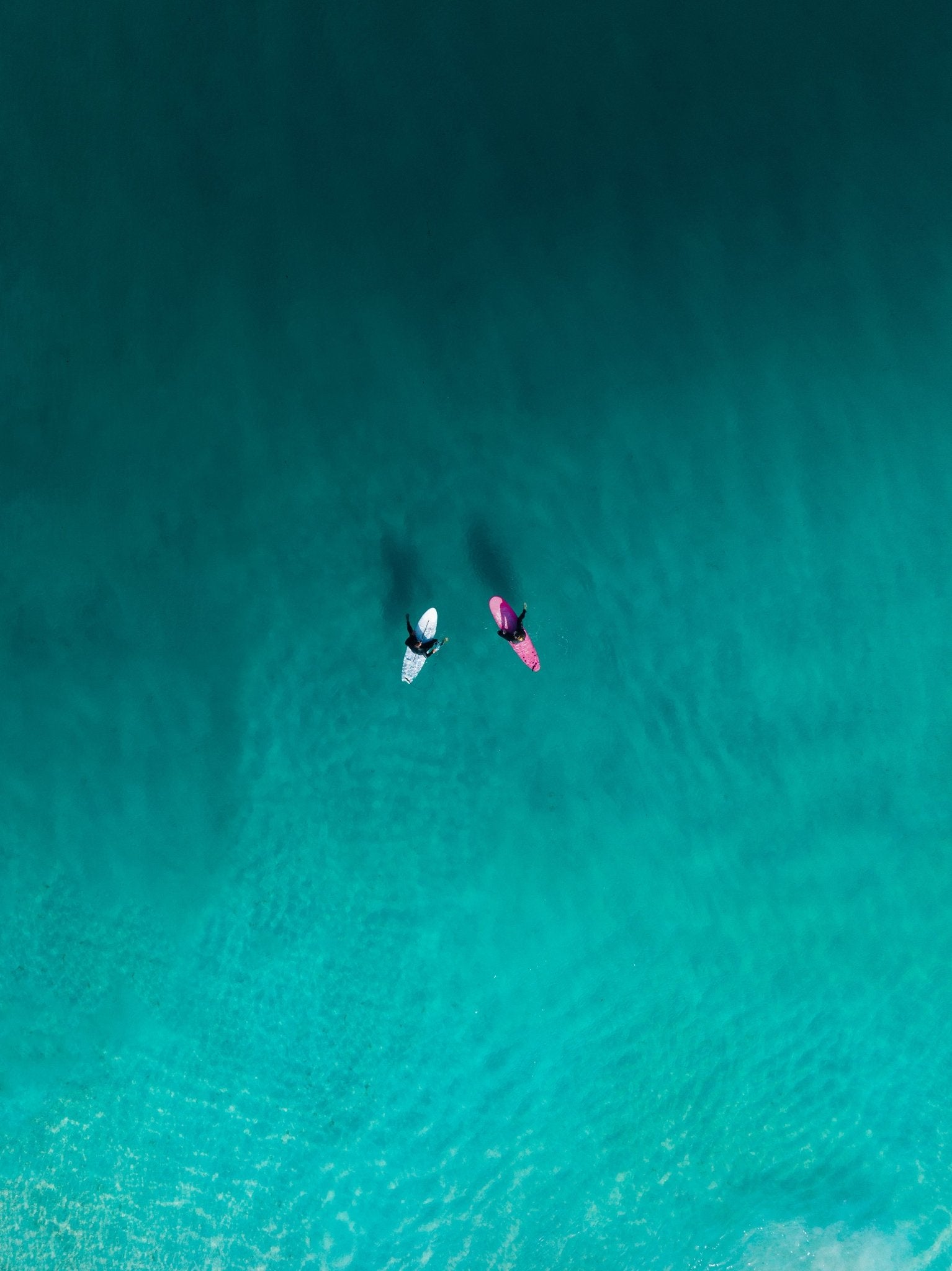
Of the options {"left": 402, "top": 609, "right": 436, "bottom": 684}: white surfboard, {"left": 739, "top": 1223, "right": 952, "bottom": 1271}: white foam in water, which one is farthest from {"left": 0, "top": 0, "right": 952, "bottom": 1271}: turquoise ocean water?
{"left": 402, "top": 609, "right": 436, "bottom": 684}: white surfboard

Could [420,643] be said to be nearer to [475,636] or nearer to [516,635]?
[475,636]

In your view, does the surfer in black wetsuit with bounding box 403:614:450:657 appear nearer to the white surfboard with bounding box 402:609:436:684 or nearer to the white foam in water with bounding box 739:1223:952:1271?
the white surfboard with bounding box 402:609:436:684

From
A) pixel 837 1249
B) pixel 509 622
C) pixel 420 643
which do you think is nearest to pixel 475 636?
pixel 509 622

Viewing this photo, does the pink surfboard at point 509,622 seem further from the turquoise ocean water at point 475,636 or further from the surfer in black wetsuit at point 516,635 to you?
the turquoise ocean water at point 475,636

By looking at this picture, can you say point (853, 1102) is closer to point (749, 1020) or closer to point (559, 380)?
point (749, 1020)

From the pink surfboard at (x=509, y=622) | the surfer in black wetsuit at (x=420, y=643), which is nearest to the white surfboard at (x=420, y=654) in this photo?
the surfer in black wetsuit at (x=420, y=643)
